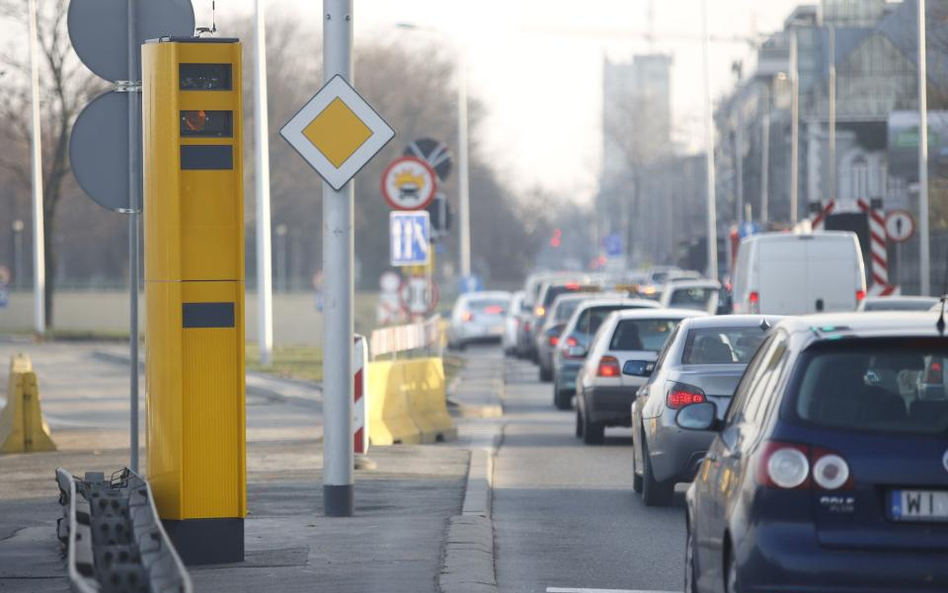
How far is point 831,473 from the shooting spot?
6.45 meters

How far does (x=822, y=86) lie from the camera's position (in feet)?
350

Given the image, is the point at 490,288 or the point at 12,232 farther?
the point at 490,288

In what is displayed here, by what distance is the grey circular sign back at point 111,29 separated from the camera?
10.2m

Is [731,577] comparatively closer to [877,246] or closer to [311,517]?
[311,517]

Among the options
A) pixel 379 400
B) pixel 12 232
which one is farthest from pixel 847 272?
pixel 12 232

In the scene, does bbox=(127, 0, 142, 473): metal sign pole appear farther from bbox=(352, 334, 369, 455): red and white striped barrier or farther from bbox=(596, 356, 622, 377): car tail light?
bbox=(596, 356, 622, 377): car tail light

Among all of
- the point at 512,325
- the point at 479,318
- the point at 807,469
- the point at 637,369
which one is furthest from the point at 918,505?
the point at 479,318

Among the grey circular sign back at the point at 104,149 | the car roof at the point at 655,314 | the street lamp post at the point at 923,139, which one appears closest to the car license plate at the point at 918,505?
the grey circular sign back at the point at 104,149

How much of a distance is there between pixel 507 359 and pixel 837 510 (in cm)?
4046

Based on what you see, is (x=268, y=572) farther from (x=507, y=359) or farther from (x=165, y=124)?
(x=507, y=359)

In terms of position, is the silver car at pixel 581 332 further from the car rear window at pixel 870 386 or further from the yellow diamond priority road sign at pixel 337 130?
the car rear window at pixel 870 386

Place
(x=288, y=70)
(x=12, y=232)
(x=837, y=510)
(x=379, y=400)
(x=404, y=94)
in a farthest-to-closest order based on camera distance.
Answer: (x=12, y=232), (x=404, y=94), (x=288, y=70), (x=379, y=400), (x=837, y=510)

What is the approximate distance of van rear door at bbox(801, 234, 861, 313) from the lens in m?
27.3

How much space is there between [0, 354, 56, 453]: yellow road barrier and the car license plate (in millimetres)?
12571
